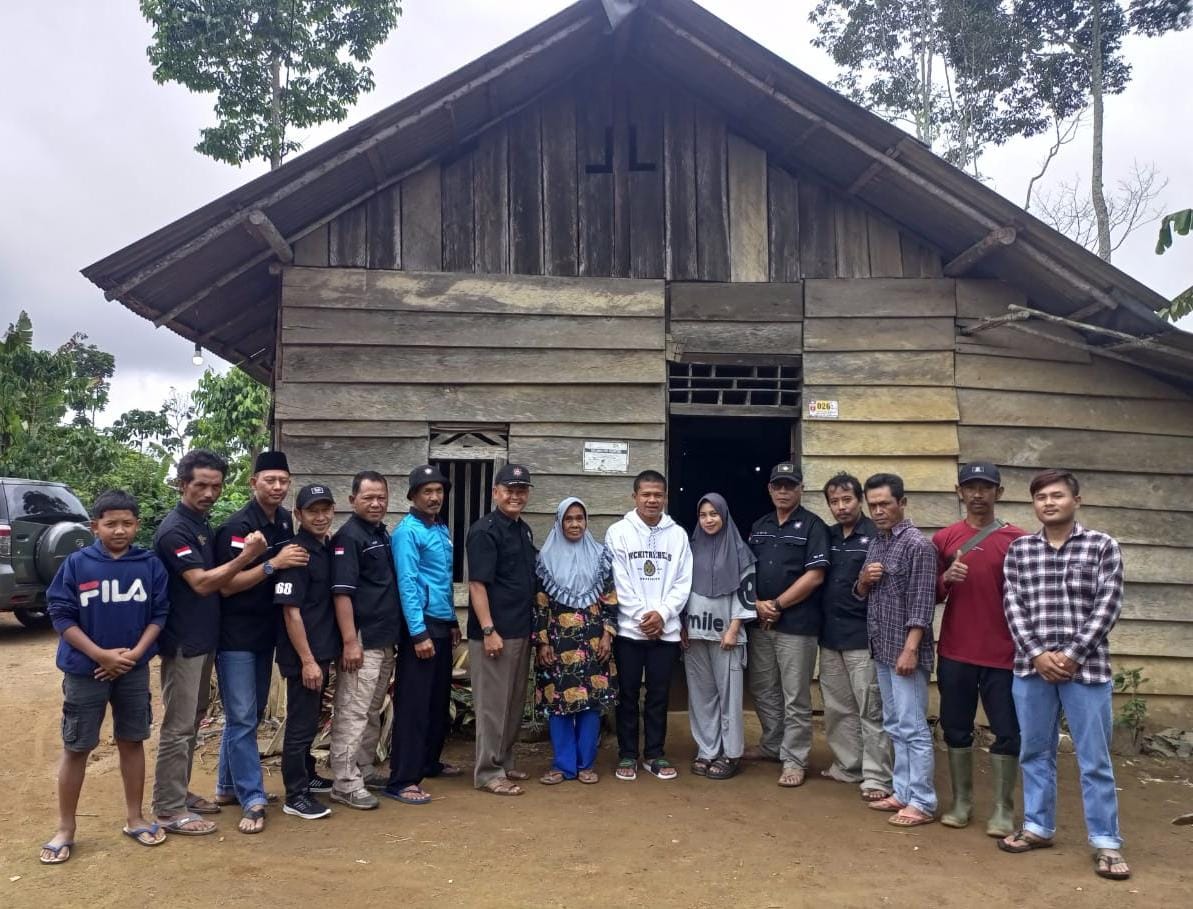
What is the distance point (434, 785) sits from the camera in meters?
4.93

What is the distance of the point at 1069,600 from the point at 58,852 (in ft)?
15.2

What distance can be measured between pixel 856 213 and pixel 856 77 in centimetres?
1686

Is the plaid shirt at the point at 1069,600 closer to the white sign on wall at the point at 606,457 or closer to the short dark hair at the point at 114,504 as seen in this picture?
the white sign on wall at the point at 606,457

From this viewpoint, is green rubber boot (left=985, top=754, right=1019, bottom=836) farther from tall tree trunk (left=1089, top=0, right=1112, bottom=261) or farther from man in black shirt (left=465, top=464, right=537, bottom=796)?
tall tree trunk (left=1089, top=0, right=1112, bottom=261)

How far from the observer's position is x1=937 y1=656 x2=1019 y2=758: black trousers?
415 centimetres

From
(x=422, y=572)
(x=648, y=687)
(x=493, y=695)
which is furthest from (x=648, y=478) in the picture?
(x=493, y=695)

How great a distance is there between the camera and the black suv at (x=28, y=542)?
9.95m

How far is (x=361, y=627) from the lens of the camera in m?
4.54

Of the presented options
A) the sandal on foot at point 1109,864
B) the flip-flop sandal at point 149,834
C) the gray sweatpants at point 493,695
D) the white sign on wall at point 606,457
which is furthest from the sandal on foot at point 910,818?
the flip-flop sandal at point 149,834

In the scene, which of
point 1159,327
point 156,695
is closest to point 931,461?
point 1159,327

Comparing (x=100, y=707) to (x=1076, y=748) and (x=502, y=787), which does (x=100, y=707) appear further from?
(x=1076, y=748)

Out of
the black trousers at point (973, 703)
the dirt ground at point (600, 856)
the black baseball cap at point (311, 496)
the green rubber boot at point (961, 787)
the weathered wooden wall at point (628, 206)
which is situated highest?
the weathered wooden wall at point (628, 206)

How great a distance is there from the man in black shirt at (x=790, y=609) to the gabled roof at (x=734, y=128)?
7.34ft

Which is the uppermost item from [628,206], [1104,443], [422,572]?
[628,206]
